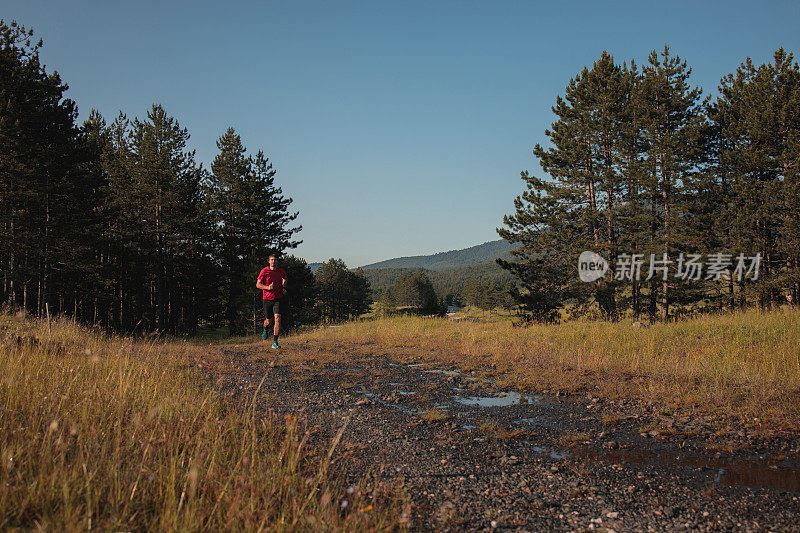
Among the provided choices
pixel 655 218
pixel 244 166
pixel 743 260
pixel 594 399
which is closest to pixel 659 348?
pixel 594 399

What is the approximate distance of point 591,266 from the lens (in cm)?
2366

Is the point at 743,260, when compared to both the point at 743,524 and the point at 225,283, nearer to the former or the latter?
the point at 743,524

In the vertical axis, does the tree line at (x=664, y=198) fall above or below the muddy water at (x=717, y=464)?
above

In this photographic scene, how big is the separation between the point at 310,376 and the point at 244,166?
1138 inches

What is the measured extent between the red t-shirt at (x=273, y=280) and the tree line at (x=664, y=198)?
15336mm

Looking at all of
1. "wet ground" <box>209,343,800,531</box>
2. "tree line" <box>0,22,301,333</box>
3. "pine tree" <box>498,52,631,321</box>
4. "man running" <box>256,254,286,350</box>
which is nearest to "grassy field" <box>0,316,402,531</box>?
"wet ground" <box>209,343,800,531</box>

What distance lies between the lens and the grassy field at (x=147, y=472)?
6.79ft

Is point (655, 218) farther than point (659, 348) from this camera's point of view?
Yes

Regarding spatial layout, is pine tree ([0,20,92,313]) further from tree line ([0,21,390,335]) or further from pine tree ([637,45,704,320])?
pine tree ([637,45,704,320])

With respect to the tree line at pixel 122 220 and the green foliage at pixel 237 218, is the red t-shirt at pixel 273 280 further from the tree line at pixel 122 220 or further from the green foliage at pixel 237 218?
the green foliage at pixel 237 218

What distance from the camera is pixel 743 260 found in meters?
21.0

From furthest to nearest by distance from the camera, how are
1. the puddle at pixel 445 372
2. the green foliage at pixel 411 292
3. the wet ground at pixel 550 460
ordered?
1. the green foliage at pixel 411 292
2. the puddle at pixel 445 372
3. the wet ground at pixel 550 460

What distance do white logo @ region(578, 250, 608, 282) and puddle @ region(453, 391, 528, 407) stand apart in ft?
64.4

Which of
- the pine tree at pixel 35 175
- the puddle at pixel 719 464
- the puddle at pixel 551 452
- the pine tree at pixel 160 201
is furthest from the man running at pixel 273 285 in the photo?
the pine tree at pixel 160 201
